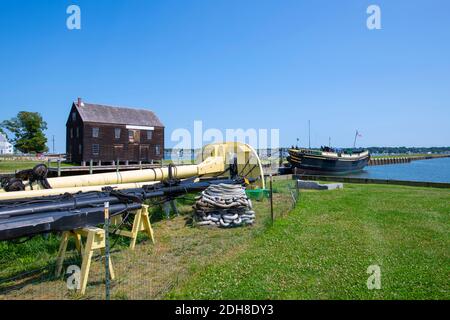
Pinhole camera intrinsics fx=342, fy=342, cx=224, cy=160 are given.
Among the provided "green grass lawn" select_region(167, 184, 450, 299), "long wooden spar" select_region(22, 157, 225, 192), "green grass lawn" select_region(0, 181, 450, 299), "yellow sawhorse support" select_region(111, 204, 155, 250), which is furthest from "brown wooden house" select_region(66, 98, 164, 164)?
"green grass lawn" select_region(167, 184, 450, 299)

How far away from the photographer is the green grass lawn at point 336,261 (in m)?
5.12

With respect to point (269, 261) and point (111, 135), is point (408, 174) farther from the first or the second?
point (269, 261)

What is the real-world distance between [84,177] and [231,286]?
671cm

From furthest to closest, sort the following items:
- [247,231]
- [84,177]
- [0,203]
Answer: [84,177] < [247,231] < [0,203]

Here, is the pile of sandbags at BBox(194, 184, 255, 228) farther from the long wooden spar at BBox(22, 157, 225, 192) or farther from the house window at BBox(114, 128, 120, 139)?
the house window at BBox(114, 128, 120, 139)

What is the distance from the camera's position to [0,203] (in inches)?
238

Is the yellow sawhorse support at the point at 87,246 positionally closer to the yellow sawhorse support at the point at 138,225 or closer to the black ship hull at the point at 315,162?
the yellow sawhorse support at the point at 138,225

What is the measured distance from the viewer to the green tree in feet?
199

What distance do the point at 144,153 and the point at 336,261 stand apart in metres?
44.5
